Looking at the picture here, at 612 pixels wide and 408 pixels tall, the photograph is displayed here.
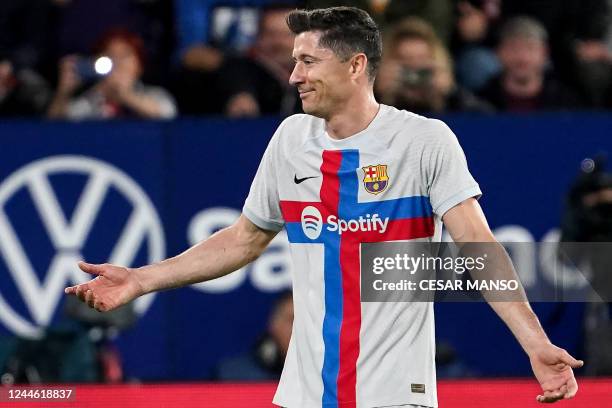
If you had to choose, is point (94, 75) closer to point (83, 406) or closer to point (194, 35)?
point (194, 35)

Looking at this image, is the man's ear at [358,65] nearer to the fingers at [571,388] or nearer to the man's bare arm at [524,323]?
the man's bare arm at [524,323]

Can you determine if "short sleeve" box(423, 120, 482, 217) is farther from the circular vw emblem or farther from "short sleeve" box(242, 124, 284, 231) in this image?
the circular vw emblem

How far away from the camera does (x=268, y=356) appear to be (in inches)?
310

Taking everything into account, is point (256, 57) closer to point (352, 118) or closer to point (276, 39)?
point (276, 39)

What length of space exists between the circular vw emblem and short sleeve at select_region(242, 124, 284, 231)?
10.9ft

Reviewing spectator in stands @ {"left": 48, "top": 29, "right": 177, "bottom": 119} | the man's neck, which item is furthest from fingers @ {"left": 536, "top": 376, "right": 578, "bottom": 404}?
spectator in stands @ {"left": 48, "top": 29, "right": 177, "bottom": 119}

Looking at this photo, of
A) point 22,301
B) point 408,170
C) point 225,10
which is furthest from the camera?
point 225,10

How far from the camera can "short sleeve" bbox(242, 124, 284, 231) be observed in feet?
15.9

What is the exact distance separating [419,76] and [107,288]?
4.42m

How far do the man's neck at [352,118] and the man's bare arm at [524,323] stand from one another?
1.46ft

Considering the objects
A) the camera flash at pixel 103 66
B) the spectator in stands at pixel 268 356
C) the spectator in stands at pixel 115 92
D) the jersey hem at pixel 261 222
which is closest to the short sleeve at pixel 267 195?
the jersey hem at pixel 261 222

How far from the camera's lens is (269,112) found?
29.4 feet

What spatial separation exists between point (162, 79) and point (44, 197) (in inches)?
58.6

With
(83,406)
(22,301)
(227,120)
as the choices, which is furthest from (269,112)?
(83,406)
